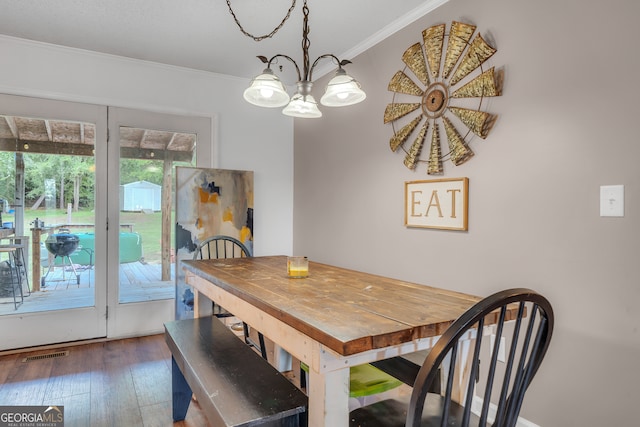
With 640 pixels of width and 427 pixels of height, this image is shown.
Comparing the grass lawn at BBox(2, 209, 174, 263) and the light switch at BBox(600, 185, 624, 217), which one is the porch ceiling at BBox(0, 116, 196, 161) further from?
the light switch at BBox(600, 185, 624, 217)

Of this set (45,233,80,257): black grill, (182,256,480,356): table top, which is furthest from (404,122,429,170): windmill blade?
(45,233,80,257): black grill

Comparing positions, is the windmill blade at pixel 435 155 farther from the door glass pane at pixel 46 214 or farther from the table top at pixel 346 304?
the door glass pane at pixel 46 214

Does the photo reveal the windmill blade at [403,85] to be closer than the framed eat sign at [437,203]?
No

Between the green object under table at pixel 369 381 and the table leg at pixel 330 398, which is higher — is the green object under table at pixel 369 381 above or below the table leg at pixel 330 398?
below

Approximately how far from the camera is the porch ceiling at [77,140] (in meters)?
2.99

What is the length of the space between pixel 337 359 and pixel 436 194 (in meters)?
1.54

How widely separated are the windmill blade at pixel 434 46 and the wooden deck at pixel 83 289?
2.83m

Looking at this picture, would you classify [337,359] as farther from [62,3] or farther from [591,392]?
[62,3]

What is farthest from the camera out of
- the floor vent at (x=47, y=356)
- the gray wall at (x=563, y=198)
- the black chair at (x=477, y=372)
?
the floor vent at (x=47, y=356)

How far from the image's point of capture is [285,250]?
13.3ft

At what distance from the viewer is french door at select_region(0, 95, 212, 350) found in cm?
302

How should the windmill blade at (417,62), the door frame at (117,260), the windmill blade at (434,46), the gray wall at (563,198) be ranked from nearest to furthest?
1. the gray wall at (563,198)
2. the windmill blade at (434,46)
3. the windmill blade at (417,62)
4. the door frame at (117,260)

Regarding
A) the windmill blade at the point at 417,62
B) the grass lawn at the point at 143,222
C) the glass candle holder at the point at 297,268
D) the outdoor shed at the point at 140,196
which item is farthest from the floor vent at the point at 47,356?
the windmill blade at the point at 417,62

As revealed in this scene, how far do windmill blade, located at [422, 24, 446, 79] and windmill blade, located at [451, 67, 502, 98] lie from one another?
0.86 feet
